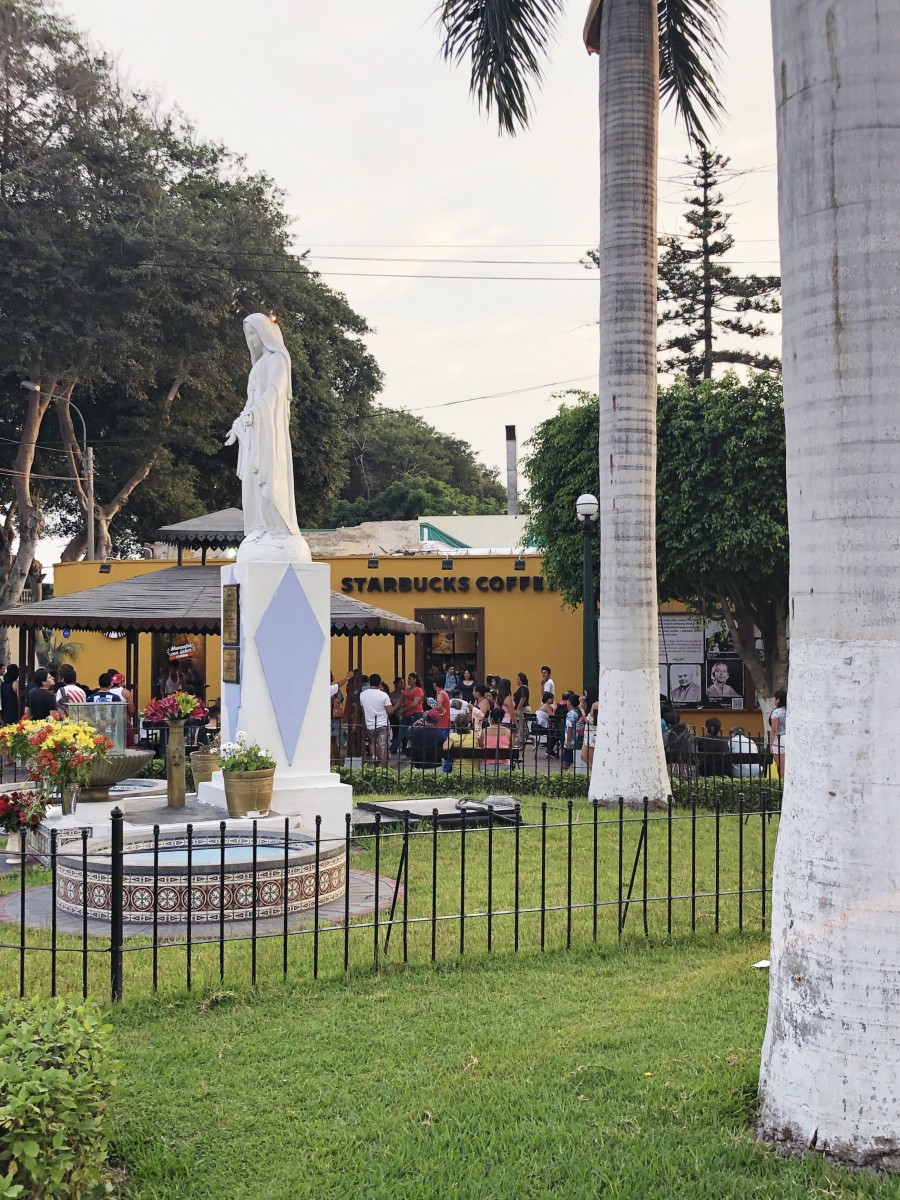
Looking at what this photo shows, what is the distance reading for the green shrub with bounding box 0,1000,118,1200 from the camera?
3336 millimetres

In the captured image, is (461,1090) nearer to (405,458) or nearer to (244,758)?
(244,758)

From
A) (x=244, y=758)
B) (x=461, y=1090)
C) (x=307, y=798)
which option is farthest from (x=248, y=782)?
(x=461, y=1090)

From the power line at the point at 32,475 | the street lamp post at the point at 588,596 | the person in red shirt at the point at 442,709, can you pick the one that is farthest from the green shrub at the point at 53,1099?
the power line at the point at 32,475

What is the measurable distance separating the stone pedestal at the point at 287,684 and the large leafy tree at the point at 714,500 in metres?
10.6

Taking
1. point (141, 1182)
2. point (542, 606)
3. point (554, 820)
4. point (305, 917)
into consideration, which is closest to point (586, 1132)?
point (141, 1182)

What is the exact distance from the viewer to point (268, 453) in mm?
11508

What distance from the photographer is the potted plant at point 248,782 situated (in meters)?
9.95

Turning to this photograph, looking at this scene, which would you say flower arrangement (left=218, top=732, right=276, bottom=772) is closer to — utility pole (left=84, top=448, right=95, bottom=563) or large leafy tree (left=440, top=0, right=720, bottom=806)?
large leafy tree (left=440, top=0, right=720, bottom=806)

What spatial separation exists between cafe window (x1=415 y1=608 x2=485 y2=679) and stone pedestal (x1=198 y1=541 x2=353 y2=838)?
14808mm

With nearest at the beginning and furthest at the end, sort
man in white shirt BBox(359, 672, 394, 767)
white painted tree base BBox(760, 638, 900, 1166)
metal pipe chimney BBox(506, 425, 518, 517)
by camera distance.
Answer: white painted tree base BBox(760, 638, 900, 1166)
man in white shirt BBox(359, 672, 394, 767)
metal pipe chimney BBox(506, 425, 518, 517)

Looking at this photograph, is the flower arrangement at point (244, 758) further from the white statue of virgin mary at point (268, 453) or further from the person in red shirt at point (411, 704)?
the person in red shirt at point (411, 704)

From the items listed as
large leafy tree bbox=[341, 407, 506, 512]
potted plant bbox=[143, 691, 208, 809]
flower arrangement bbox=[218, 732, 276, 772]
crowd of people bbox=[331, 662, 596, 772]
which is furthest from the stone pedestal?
large leafy tree bbox=[341, 407, 506, 512]

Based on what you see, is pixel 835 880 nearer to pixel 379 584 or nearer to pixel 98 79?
pixel 379 584

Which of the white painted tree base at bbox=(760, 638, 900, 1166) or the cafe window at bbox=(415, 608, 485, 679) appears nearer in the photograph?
the white painted tree base at bbox=(760, 638, 900, 1166)
